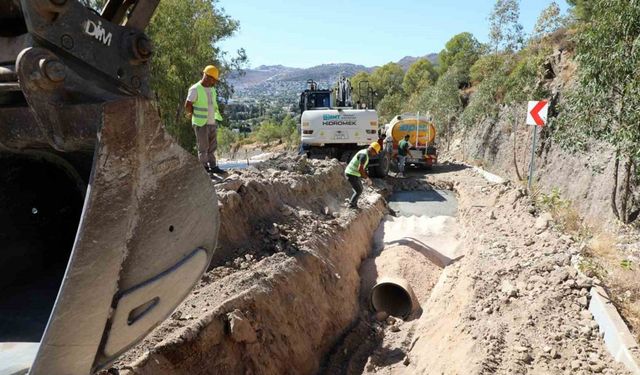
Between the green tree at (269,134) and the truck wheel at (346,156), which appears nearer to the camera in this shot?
the truck wheel at (346,156)

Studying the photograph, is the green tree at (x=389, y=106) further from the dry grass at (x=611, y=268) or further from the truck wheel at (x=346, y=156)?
the dry grass at (x=611, y=268)

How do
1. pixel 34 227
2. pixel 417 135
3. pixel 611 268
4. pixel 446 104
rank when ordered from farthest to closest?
pixel 446 104
pixel 417 135
pixel 611 268
pixel 34 227

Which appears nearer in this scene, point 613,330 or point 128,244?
point 128,244

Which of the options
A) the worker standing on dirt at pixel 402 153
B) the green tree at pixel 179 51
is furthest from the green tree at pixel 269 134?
the worker standing on dirt at pixel 402 153

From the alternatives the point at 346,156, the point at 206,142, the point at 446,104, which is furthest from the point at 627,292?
the point at 446,104

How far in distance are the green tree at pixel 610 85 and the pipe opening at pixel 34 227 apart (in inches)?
282

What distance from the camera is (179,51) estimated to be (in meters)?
18.5

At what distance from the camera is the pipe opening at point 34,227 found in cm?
328

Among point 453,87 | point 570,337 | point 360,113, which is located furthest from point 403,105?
point 570,337

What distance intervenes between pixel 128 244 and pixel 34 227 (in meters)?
1.70

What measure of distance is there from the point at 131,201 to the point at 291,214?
18.7ft

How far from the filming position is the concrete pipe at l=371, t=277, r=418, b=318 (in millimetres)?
7836

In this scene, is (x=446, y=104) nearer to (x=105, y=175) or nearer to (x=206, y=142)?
(x=206, y=142)

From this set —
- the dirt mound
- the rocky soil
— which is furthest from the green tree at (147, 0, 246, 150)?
the rocky soil
